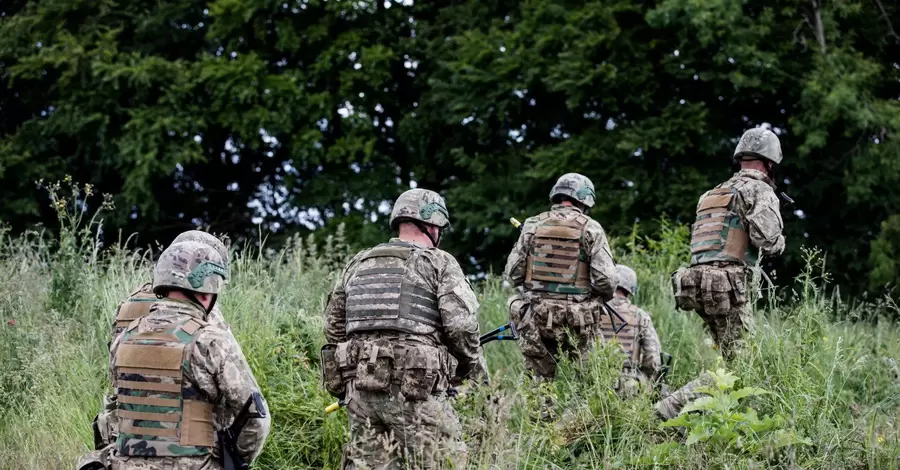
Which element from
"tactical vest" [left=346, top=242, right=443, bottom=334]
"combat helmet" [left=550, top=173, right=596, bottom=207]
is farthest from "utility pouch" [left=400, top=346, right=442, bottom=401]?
"combat helmet" [left=550, top=173, right=596, bottom=207]

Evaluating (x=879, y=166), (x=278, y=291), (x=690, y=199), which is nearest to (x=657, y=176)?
(x=690, y=199)

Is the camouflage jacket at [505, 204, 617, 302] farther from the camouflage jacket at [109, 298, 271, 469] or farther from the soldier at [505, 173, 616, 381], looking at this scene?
the camouflage jacket at [109, 298, 271, 469]

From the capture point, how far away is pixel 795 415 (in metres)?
6.34

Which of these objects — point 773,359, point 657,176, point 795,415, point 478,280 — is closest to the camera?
point 795,415

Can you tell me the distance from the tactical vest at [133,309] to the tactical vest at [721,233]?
4467 millimetres

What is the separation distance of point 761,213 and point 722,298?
28.1 inches

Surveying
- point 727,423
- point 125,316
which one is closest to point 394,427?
point 125,316

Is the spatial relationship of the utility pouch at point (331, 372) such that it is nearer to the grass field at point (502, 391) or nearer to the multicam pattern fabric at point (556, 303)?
the grass field at point (502, 391)

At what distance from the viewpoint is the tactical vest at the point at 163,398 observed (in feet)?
16.0

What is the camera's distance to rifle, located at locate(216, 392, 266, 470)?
490cm

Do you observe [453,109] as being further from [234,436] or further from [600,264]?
[234,436]

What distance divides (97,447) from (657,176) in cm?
1211

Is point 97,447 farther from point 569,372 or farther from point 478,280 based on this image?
point 478,280

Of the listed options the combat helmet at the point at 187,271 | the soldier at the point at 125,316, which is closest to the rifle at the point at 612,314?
the soldier at the point at 125,316
